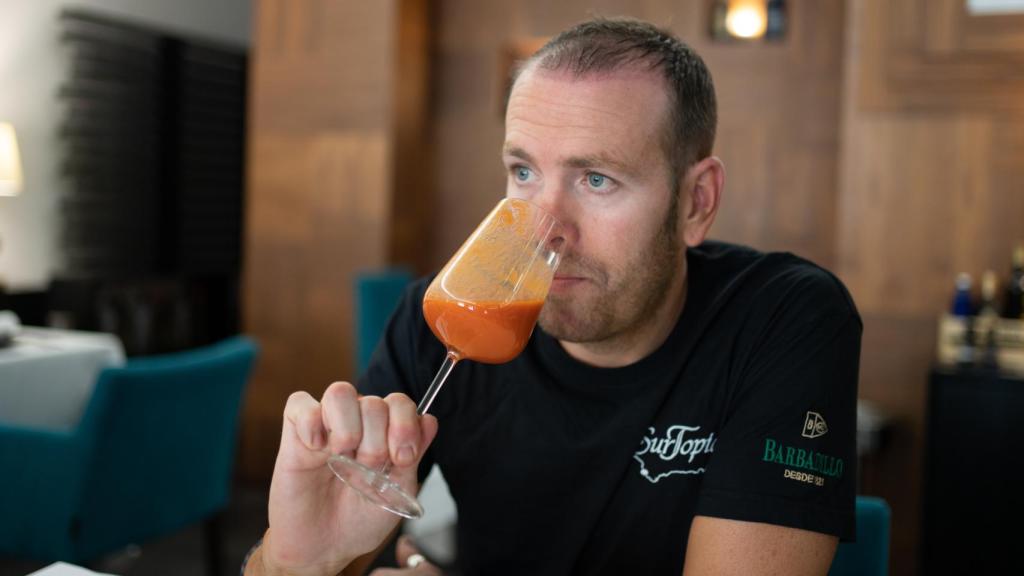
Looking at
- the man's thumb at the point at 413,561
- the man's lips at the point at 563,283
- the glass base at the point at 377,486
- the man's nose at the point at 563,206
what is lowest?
the man's thumb at the point at 413,561

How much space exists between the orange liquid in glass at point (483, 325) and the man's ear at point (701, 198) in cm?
43

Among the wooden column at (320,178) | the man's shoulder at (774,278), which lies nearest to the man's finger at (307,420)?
the man's shoulder at (774,278)

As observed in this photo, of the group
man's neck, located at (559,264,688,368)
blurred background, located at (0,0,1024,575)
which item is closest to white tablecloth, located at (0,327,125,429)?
blurred background, located at (0,0,1024,575)

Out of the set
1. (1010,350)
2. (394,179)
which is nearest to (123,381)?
(394,179)

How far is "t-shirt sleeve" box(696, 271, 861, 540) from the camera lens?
3.59 ft

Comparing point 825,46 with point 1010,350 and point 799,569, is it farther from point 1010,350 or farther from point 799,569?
point 799,569

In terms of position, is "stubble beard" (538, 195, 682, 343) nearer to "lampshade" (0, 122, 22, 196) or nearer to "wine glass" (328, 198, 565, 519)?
"wine glass" (328, 198, 565, 519)

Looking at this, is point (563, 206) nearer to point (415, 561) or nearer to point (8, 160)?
point (415, 561)

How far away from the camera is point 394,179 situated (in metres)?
4.41

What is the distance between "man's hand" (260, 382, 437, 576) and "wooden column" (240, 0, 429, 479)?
3381mm

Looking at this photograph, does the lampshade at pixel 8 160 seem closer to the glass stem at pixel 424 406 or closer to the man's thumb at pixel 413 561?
the man's thumb at pixel 413 561

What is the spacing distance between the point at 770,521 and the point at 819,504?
0.07 m

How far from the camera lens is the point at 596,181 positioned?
4.08 feet

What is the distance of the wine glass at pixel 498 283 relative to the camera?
1024 mm
